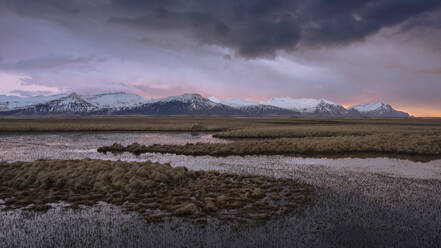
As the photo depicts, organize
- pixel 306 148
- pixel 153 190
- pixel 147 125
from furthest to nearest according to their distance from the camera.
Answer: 1. pixel 147 125
2. pixel 306 148
3. pixel 153 190

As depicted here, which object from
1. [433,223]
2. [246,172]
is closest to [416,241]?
[433,223]

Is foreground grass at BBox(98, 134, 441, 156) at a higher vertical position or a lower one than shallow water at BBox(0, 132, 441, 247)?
higher

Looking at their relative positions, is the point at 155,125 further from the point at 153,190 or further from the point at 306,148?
the point at 153,190

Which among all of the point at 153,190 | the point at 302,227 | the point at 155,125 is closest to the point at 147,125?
the point at 155,125

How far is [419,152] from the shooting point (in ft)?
85.6

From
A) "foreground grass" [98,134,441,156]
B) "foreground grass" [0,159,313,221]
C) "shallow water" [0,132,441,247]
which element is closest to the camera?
"shallow water" [0,132,441,247]

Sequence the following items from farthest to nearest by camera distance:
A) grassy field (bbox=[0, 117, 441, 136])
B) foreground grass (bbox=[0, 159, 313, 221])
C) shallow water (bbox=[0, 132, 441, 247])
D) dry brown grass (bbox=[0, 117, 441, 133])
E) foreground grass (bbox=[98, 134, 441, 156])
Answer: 1. dry brown grass (bbox=[0, 117, 441, 133])
2. grassy field (bbox=[0, 117, 441, 136])
3. foreground grass (bbox=[98, 134, 441, 156])
4. foreground grass (bbox=[0, 159, 313, 221])
5. shallow water (bbox=[0, 132, 441, 247])

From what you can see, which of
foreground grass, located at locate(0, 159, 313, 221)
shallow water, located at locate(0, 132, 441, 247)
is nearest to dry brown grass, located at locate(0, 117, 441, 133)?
foreground grass, located at locate(0, 159, 313, 221)

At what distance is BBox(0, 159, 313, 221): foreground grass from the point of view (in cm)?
1100

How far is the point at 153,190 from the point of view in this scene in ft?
44.8

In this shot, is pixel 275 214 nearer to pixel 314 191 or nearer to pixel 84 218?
pixel 314 191

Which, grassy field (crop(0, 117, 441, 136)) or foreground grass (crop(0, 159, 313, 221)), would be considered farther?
grassy field (crop(0, 117, 441, 136))

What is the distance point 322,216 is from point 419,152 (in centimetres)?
2210

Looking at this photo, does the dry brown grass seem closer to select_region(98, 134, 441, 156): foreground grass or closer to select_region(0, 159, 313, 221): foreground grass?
select_region(98, 134, 441, 156): foreground grass
